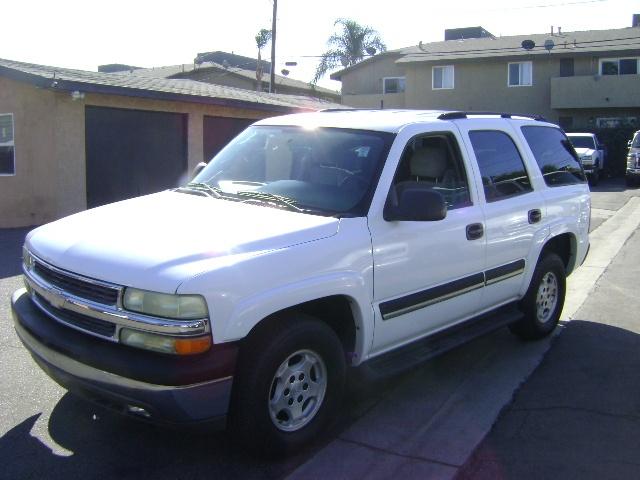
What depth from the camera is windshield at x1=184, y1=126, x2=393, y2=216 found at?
14.1ft

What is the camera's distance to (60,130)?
1293cm

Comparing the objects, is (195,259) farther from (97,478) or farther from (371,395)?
(371,395)

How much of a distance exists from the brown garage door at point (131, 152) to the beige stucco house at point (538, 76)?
75.8ft

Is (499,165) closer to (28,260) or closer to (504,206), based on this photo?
(504,206)

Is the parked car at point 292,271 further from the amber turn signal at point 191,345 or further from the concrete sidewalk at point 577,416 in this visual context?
the concrete sidewalk at point 577,416

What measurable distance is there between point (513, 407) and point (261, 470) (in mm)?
1829

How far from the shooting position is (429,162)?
488 cm

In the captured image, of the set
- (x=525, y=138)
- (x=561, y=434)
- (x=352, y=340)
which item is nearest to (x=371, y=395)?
(x=352, y=340)

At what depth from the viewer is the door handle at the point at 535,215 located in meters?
5.64

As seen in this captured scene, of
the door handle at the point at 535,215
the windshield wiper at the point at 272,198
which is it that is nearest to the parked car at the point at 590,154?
the door handle at the point at 535,215

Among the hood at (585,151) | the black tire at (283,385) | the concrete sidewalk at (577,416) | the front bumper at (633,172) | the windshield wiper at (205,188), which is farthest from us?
the hood at (585,151)

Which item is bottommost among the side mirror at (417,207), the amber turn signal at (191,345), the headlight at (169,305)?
the amber turn signal at (191,345)

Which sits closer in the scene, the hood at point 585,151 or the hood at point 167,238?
the hood at point 167,238

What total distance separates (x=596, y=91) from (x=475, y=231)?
31591mm
